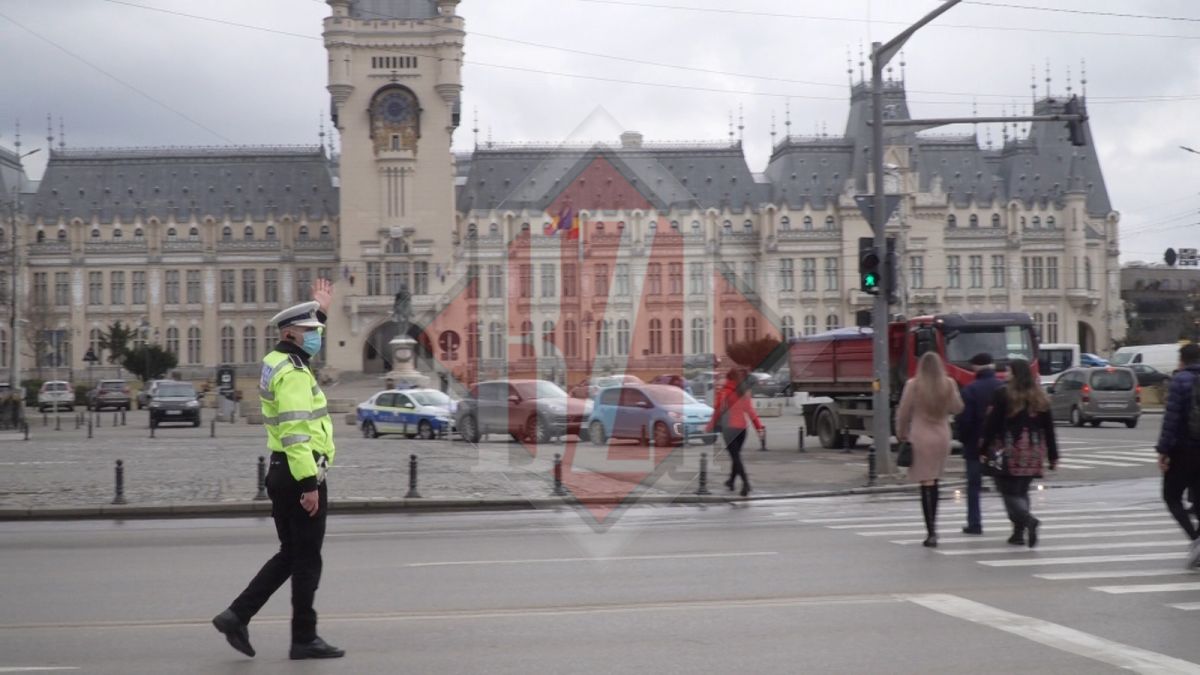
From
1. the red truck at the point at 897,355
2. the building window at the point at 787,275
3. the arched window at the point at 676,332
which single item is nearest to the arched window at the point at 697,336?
the arched window at the point at 676,332

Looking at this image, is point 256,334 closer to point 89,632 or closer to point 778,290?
point 778,290

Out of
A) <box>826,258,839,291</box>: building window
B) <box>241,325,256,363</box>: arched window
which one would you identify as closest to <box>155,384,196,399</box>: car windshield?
<box>241,325,256,363</box>: arched window

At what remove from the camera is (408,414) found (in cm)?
3994

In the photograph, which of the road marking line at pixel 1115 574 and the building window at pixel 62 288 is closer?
the road marking line at pixel 1115 574

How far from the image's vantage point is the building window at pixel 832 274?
108 meters

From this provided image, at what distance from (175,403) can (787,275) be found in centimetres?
6792

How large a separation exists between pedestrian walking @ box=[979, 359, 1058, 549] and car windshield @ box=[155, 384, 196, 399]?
40715 mm

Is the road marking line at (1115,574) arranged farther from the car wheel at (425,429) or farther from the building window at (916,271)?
the building window at (916,271)

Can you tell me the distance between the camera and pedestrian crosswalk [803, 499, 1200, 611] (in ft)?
34.5

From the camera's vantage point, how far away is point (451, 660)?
7.97 m

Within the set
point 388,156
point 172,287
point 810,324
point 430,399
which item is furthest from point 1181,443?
point 172,287

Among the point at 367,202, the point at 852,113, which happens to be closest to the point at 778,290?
the point at 852,113

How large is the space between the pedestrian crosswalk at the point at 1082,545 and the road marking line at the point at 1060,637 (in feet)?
4.32

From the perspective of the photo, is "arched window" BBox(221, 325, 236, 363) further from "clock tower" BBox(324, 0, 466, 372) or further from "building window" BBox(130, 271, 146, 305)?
"clock tower" BBox(324, 0, 466, 372)
